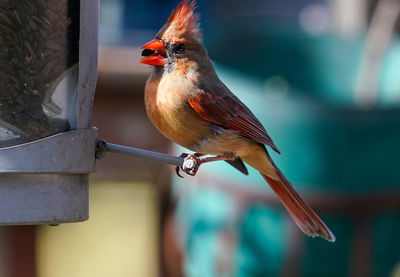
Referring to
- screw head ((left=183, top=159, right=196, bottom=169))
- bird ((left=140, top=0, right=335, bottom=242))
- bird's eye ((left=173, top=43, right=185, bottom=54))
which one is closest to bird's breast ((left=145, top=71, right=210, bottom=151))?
bird ((left=140, top=0, right=335, bottom=242))

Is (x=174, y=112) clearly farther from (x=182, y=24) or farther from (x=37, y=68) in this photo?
(x=37, y=68)

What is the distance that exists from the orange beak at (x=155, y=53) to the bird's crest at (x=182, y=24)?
0.04 meters

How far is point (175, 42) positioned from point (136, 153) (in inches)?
30.9

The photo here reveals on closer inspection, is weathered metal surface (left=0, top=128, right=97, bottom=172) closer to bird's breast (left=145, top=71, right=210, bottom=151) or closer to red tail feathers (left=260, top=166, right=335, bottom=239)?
bird's breast (left=145, top=71, right=210, bottom=151)

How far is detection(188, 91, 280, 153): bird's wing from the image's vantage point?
312cm

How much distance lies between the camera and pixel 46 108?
8.27ft

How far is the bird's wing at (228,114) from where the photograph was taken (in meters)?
3.12

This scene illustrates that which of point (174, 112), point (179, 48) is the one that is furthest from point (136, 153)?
point (179, 48)

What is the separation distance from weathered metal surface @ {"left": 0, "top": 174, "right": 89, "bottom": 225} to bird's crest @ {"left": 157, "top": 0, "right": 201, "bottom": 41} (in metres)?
0.77

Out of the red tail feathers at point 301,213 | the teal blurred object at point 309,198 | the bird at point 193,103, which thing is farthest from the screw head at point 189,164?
the teal blurred object at point 309,198

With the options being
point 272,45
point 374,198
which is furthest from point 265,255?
point 272,45

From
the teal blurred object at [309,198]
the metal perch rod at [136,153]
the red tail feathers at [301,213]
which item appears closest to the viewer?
the metal perch rod at [136,153]

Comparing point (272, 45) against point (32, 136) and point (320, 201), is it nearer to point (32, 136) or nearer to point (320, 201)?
point (320, 201)

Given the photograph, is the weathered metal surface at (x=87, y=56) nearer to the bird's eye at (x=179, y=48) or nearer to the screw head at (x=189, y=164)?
the screw head at (x=189, y=164)
